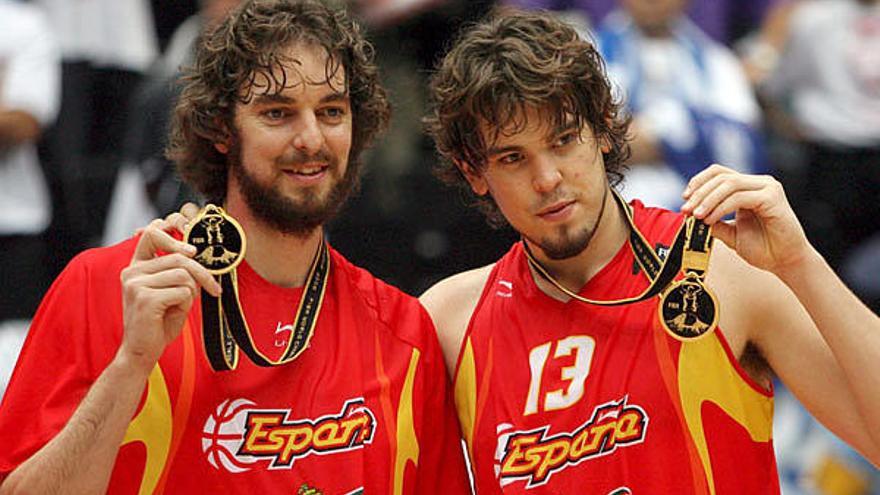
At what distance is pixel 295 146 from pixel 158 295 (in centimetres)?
65

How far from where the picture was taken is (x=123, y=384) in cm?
409

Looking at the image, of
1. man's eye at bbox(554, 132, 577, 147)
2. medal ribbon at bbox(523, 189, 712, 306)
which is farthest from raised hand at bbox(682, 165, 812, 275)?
man's eye at bbox(554, 132, 577, 147)

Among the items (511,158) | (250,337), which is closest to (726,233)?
(511,158)

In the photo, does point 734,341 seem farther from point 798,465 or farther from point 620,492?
point 798,465

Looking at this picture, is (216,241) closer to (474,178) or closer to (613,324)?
(474,178)

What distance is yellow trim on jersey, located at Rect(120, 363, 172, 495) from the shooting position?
4324 millimetres

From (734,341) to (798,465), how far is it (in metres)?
4.17

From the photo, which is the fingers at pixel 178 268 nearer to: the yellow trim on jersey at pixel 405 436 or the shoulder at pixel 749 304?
the yellow trim on jersey at pixel 405 436

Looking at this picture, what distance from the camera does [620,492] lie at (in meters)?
4.44

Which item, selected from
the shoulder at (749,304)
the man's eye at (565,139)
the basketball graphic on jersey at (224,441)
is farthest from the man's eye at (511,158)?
the basketball graphic on jersey at (224,441)

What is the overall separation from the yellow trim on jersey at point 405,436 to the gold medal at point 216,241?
70 centimetres

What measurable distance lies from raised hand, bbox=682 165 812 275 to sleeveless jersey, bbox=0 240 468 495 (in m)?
1.01

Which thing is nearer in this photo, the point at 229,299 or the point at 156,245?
the point at 156,245

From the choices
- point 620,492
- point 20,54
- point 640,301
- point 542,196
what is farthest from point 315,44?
point 20,54
